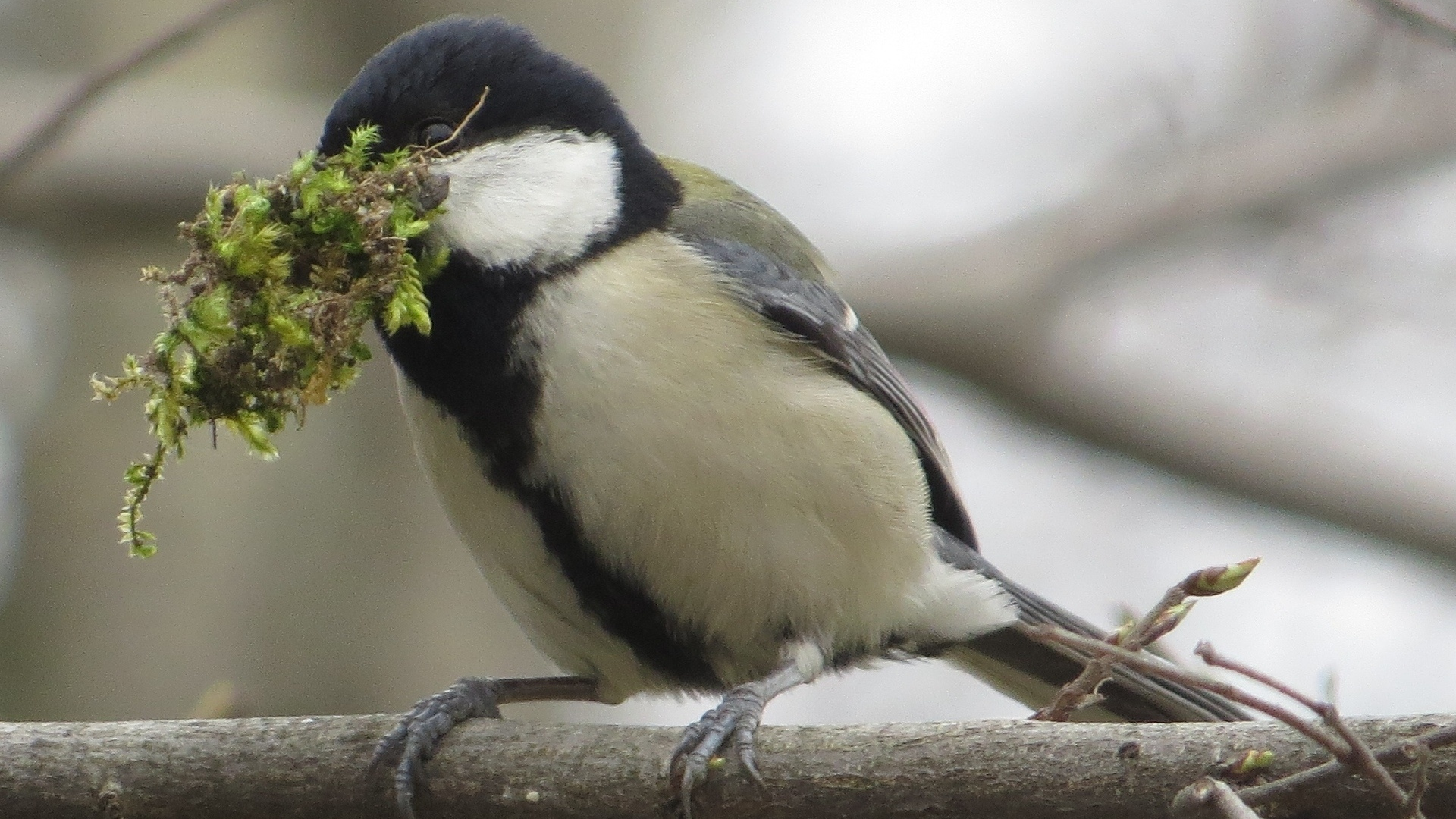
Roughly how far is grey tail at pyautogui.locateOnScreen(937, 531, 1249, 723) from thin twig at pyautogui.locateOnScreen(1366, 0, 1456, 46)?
1.07 metres

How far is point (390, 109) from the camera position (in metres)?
2.18

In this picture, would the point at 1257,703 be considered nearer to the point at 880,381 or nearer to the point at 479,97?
the point at 880,381

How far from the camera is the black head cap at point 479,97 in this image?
219 cm

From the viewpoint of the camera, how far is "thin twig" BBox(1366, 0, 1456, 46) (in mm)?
2000

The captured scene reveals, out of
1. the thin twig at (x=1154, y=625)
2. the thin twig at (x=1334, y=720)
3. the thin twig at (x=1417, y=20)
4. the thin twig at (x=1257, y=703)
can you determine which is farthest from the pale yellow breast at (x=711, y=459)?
the thin twig at (x=1417, y=20)

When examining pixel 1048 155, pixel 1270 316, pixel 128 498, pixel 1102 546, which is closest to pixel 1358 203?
pixel 1270 316

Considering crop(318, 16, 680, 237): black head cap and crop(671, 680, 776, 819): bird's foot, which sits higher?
crop(318, 16, 680, 237): black head cap

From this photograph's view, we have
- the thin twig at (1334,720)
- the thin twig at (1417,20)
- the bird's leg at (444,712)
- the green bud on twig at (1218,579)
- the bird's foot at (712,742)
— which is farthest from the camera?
the thin twig at (1417,20)

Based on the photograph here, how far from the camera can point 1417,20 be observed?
6.70 ft

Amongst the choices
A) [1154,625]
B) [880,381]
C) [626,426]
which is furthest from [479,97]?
[1154,625]

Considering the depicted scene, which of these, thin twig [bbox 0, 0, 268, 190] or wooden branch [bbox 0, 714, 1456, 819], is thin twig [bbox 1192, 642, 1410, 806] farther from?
thin twig [bbox 0, 0, 268, 190]

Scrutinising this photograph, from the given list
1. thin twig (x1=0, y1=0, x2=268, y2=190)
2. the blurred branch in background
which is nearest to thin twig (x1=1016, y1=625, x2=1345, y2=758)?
thin twig (x1=0, y1=0, x2=268, y2=190)

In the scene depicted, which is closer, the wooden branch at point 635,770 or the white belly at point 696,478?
the wooden branch at point 635,770

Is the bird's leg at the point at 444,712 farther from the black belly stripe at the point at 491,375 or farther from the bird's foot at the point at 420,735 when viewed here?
the black belly stripe at the point at 491,375
